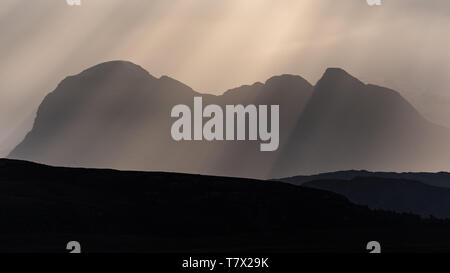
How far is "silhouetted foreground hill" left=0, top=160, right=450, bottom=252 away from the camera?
410ft

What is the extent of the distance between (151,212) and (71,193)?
26.6 meters

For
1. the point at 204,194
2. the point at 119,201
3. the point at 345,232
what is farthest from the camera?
the point at 204,194

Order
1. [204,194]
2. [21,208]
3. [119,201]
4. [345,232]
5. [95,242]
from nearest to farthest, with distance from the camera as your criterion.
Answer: [95,242] < [21,208] < [345,232] < [119,201] < [204,194]

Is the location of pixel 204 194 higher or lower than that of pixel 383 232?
higher

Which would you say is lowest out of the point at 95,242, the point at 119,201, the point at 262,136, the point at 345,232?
the point at 262,136

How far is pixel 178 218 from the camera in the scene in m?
163

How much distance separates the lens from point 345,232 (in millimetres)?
157250

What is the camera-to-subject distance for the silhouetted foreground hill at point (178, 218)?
12494 cm
